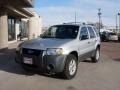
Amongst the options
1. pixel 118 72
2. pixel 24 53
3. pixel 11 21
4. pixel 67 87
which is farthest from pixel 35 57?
pixel 11 21

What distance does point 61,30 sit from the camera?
11.0 m

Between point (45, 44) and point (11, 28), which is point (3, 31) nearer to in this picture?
point (45, 44)

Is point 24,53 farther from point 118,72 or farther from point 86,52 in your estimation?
point 118,72

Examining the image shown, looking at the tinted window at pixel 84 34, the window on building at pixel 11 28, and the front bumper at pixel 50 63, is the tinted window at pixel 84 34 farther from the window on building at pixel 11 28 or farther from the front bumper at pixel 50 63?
the window on building at pixel 11 28

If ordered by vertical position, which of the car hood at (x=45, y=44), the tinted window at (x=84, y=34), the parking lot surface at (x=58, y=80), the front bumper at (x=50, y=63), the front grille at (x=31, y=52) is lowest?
the parking lot surface at (x=58, y=80)

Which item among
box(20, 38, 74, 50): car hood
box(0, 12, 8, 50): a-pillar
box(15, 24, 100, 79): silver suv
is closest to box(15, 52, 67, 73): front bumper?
box(15, 24, 100, 79): silver suv

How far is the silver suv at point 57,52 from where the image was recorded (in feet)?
29.1

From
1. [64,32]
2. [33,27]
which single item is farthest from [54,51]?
[33,27]

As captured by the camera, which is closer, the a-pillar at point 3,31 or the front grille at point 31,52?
the front grille at point 31,52

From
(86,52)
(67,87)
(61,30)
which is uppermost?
(61,30)

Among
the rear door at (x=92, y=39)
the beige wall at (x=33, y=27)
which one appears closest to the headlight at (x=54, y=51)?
the rear door at (x=92, y=39)

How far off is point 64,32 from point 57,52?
2.03 meters

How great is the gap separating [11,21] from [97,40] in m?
18.0

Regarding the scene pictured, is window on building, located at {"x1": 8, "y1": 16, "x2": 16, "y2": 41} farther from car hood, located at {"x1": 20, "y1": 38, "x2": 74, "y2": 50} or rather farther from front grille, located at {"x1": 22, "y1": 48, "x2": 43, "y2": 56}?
front grille, located at {"x1": 22, "y1": 48, "x2": 43, "y2": 56}
